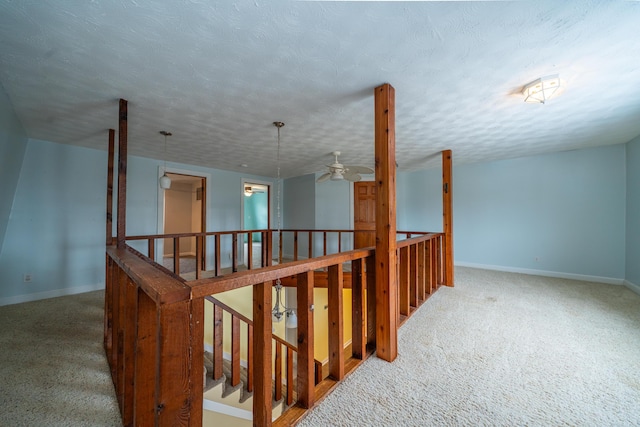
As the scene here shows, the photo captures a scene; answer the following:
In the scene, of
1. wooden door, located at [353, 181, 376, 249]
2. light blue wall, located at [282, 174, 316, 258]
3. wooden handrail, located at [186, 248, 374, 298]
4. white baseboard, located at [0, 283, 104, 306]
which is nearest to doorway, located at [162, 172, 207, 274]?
light blue wall, located at [282, 174, 316, 258]

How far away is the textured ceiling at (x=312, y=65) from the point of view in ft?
4.15

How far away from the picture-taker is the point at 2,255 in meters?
3.06

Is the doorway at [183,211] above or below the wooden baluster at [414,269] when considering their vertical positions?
above

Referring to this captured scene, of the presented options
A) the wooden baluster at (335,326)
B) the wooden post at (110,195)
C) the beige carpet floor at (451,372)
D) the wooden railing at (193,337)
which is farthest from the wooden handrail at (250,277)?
the wooden post at (110,195)

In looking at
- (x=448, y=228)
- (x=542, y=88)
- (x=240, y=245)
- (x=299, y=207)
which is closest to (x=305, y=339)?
(x=542, y=88)

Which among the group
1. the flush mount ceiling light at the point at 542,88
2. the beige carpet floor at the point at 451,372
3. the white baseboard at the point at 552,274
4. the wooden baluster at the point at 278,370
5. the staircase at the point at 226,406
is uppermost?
the flush mount ceiling light at the point at 542,88

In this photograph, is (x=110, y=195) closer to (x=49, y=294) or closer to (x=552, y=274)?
(x=49, y=294)

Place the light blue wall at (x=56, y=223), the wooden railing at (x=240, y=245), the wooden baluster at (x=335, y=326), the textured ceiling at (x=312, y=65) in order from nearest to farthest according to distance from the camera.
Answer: the textured ceiling at (x=312, y=65)
the wooden baluster at (x=335, y=326)
the light blue wall at (x=56, y=223)
the wooden railing at (x=240, y=245)

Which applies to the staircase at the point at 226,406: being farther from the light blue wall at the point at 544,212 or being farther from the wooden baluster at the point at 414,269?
the light blue wall at the point at 544,212

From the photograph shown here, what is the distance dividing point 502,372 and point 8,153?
192 inches

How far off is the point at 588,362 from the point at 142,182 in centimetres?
587

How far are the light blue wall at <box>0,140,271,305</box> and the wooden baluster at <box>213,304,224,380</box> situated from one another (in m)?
2.76

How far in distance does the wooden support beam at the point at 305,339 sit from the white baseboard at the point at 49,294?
414cm

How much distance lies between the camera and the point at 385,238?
1.77 meters
